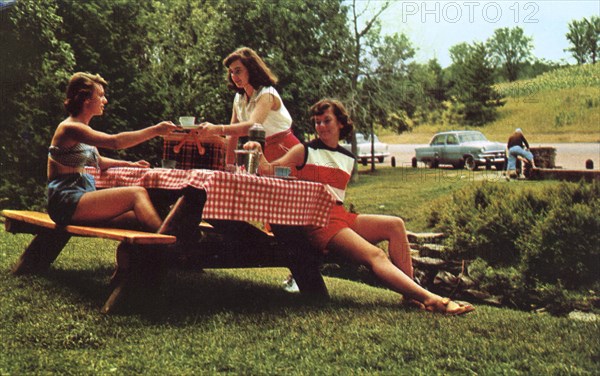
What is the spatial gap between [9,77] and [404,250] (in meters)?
7.66

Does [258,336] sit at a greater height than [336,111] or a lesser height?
lesser

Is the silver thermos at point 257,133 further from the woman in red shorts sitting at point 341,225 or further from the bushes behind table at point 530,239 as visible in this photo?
the bushes behind table at point 530,239

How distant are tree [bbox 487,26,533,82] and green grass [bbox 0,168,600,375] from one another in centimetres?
507

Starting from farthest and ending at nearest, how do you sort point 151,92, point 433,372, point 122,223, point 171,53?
1. point 171,53
2. point 151,92
3. point 122,223
4. point 433,372

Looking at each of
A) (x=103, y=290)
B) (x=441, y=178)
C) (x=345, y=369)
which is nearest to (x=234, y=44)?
(x=441, y=178)

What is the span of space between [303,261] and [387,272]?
2.08 feet

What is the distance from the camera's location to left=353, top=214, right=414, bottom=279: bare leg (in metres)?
4.63

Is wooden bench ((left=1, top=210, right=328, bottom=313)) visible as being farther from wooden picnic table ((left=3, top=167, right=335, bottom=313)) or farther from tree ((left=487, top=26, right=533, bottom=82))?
tree ((left=487, top=26, right=533, bottom=82))

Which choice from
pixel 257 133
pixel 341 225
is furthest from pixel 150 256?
pixel 341 225

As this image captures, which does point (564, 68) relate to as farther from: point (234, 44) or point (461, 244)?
point (234, 44)

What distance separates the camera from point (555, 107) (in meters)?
9.73

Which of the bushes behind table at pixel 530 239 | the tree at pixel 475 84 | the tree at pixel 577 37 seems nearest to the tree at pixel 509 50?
the tree at pixel 475 84

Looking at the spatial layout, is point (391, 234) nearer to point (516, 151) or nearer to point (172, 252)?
point (172, 252)

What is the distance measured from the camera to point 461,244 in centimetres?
900
